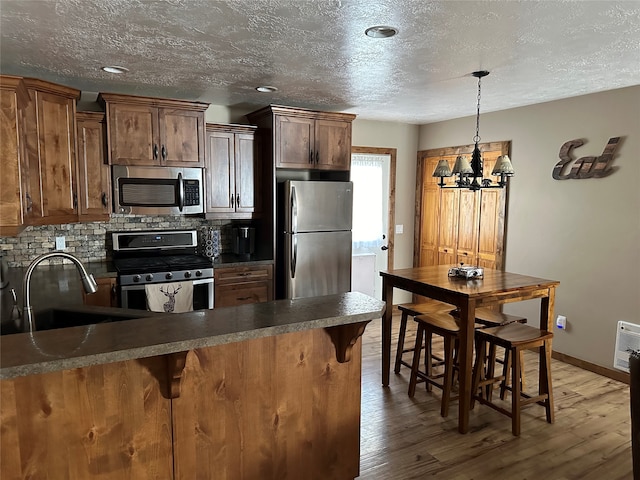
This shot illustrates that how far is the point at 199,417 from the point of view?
168cm

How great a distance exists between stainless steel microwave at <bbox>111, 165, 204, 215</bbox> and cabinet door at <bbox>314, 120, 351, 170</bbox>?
1.21 metres

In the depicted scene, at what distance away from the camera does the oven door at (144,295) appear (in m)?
3.61

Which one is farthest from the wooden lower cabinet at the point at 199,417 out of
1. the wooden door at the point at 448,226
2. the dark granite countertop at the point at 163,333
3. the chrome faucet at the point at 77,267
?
the wooden door at the point at 448,226

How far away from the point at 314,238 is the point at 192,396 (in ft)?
9.11

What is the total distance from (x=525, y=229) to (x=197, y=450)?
3.95 meters

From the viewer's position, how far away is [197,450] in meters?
1.69

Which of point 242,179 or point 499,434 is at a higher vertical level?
point 242,179

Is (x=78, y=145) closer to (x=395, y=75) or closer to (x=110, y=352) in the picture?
(x=395, y=75)

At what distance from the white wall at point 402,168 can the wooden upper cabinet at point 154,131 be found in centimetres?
214

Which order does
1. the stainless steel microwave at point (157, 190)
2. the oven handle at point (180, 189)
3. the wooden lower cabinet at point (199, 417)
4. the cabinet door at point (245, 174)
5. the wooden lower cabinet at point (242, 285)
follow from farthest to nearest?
1. the cabinet door at point (245, 174)
2. the wooden lower cabinet at point (242, 285)
3. the oven handle at point (180, 189)
4. the stainless steel microwave at point (157, 190)
5. the wooden lower cabinet at point (199, 417)

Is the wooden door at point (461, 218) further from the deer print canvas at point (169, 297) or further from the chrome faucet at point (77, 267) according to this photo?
the chrome faucet at point (77, 267)

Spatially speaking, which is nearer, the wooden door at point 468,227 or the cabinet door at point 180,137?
the cabinet door at point 180,137

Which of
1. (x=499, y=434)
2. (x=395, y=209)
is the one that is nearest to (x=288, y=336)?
(x=499, y=434)

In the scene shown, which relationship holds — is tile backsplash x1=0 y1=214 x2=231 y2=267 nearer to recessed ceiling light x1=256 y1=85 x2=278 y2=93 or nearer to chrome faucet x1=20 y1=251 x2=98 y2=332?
recessed ceiling light x1=256 y1=85 x2=278 y2=93
